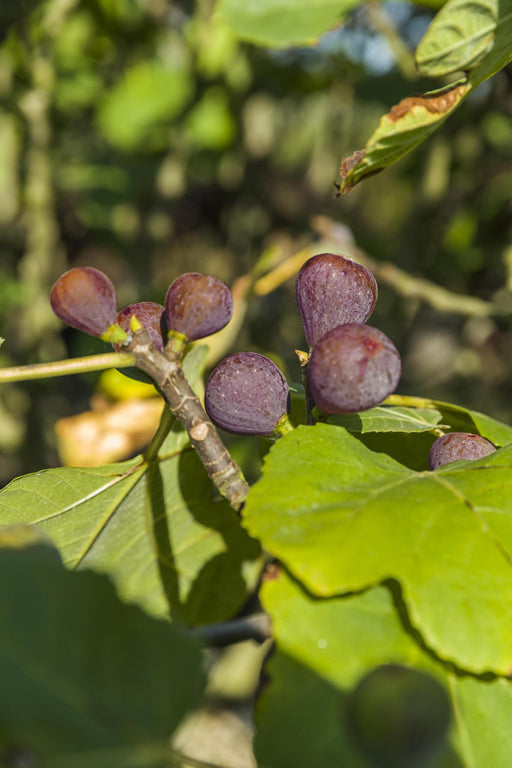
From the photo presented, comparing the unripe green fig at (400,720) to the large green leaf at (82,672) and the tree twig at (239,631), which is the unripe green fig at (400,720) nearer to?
the large green leaf at (82,672)

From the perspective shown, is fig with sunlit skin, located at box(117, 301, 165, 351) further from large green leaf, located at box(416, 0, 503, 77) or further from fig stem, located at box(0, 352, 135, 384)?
large green leaf, located at box(416, 0, 503, 77)

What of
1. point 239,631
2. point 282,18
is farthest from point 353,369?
point 282,18

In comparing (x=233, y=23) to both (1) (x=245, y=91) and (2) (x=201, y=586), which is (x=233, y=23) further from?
(1) (x=245, y=91)

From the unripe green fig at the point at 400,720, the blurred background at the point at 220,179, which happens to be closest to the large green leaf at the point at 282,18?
the blurred background at the point at 220,179

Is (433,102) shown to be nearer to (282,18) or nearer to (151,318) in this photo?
(151,318)

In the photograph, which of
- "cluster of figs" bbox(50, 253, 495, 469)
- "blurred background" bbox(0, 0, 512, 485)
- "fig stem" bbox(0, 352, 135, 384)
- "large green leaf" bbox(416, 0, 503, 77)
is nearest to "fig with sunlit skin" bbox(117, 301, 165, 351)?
"cluster of figs" bbox(50, 253, 495, 469)

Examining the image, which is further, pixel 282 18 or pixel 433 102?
pixel 282 18

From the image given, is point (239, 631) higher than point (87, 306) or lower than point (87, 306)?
lower
